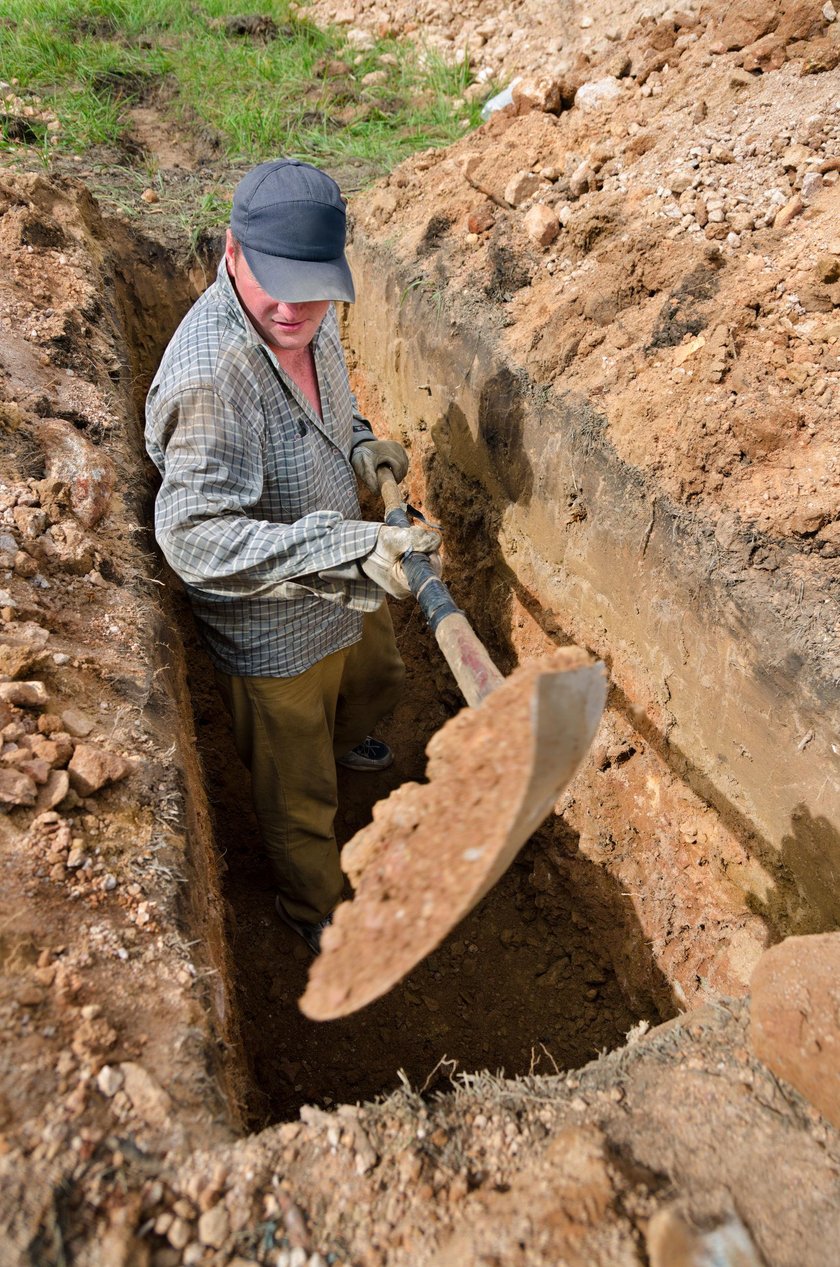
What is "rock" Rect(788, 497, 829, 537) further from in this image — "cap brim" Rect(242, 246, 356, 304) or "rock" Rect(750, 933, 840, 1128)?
"cap brim" Rect(242, 246, 356, 304)

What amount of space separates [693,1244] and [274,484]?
6.70 feet

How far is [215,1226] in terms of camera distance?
1.26m

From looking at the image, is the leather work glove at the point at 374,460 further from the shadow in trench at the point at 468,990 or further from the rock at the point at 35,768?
the rock at the point at 35,768


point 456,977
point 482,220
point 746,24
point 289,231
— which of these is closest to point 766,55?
point 746,24

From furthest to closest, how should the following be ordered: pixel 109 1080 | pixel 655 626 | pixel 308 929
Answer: pixel 308 929, pixel 655 626, pixel 109 1080

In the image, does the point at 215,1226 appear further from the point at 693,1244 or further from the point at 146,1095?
the point at 693,1244

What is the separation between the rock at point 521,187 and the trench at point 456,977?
4.41 feet

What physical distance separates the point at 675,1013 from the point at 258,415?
229 cm

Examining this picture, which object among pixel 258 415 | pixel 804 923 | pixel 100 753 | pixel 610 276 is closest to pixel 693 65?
pixel 610 276

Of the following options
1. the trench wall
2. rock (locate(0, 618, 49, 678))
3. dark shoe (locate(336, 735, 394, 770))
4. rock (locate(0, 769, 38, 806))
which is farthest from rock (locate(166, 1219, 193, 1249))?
dark shoe (locate(336, 735, 394, 770))

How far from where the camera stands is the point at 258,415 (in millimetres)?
2221

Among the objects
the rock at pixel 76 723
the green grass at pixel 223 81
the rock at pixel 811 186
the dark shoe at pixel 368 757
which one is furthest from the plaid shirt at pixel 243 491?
the green grass at pixel 223 81

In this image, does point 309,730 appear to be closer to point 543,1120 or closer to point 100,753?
point 100,753

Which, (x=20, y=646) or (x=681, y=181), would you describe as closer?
(x=20, y=646)
